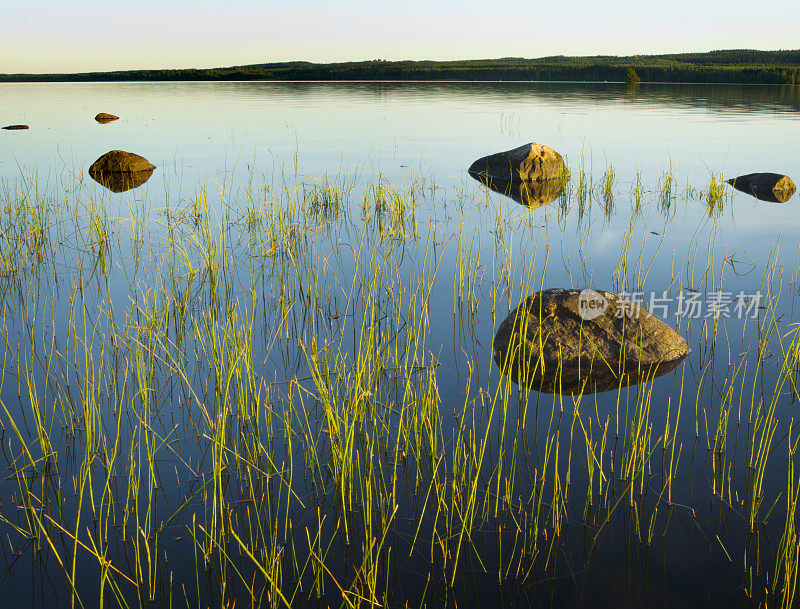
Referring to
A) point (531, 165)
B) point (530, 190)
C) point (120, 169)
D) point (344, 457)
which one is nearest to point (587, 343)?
point (344, 457)

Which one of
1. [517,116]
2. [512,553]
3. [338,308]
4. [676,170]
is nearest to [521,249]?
[338,308]

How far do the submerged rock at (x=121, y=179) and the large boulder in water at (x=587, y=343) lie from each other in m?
8.18

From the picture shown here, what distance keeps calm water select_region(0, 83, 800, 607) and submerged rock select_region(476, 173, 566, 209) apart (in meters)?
0.26

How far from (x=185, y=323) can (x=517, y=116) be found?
20988mm

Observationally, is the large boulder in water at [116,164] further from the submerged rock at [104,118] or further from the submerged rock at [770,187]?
the submerged rock at [104,118]

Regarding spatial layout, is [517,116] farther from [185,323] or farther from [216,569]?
[216,569]

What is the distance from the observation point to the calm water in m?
2.44

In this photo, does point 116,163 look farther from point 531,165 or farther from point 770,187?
point 770,187

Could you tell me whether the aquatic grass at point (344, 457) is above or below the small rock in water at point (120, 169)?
below

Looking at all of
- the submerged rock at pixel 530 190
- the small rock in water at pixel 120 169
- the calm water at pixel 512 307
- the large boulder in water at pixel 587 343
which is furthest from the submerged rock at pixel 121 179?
the large boulder in water at pixel 587 343

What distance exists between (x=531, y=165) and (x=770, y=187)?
11.5 ft

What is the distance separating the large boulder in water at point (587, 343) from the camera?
3.97 m

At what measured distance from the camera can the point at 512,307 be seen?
505 cm

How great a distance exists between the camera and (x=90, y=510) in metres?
2.72
